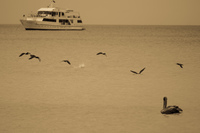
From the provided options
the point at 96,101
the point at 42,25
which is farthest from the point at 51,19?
the point at 96,101

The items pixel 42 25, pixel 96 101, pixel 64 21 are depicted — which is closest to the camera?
pixel 96 101

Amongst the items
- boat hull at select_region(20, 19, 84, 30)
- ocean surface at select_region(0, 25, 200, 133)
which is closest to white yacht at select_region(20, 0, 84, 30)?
boat hull at select_region(20, 19, 84, 30)

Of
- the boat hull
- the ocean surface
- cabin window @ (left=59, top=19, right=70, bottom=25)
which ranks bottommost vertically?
the ocean surface

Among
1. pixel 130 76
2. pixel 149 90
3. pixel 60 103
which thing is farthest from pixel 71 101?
pixel 130 76

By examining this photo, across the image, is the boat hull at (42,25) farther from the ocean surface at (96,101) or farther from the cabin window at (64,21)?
the ocean surface at (96,101)

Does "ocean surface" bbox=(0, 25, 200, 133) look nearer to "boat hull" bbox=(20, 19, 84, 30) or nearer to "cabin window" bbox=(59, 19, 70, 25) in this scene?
"boat hull" bbox=(20, 19, 84, 30)

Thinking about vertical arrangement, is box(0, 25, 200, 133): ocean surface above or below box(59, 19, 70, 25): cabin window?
below

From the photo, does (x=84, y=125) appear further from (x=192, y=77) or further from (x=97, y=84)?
(x=192, y=77)

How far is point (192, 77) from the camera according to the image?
2106cm

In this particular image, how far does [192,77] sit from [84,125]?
1098 centimetres

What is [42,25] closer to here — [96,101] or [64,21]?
[64,21]

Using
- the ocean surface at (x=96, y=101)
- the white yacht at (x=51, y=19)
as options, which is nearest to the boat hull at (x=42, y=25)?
the white yacht at (x=51, y=19)

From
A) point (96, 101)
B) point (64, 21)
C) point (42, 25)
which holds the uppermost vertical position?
point (64, 21)

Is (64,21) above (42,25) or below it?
above
